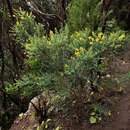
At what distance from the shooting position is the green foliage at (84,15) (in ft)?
22.7

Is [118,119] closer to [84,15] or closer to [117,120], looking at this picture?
[117,120]

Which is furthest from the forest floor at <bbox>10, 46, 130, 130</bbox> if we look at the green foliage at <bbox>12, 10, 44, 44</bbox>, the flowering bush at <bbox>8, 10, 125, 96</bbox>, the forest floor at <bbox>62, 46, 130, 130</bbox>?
the green foliage at <bbox>12, 10, 44, 44</bbox>

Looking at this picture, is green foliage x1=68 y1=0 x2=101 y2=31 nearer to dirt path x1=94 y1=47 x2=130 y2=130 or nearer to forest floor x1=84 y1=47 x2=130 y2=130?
forest floor x1=84 y1=47 x2=130 y2=130

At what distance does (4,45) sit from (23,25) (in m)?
2.24

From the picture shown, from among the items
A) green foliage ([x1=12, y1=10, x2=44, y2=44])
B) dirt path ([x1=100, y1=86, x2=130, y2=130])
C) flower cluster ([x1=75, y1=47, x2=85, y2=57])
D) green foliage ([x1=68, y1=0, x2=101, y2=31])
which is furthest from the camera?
green foliage ([x1=68, y1=0, x2=101, y2=31])

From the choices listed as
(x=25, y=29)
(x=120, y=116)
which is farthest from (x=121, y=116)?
(x=25, y=29)

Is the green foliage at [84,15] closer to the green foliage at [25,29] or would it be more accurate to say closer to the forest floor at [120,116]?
the forest floor at [120,116]

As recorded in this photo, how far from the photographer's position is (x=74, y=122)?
5594mm

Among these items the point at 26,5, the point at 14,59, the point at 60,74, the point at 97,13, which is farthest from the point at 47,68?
the point at 26,5

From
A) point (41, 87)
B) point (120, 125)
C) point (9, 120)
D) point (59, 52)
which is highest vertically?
point (59, 52)

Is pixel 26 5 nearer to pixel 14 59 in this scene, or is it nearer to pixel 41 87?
pixel 14 59

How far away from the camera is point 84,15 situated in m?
7.05

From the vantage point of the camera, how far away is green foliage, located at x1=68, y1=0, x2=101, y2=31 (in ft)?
22.7

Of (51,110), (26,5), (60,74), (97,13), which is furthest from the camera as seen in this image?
(26,5)
